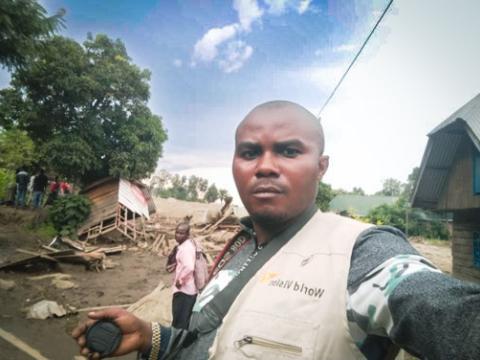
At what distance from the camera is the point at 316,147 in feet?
4.98

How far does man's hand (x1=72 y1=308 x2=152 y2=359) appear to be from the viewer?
4.14 ft

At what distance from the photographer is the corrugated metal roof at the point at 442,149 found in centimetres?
941

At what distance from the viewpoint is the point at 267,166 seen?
142 centimetres

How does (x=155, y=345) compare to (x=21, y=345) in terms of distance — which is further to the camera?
(x=21, y=345)

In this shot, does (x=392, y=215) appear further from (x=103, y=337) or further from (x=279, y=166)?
(x=103, y=337)

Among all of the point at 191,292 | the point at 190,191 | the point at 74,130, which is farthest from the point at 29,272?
the point at 190,191

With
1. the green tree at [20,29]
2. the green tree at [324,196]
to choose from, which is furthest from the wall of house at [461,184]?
the green tree at [324,196]

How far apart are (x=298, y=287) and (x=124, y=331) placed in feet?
3.10

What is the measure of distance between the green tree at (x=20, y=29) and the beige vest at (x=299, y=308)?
1124cm

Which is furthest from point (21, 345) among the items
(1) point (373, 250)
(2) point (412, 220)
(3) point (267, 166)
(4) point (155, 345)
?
(2) point (412, 220)

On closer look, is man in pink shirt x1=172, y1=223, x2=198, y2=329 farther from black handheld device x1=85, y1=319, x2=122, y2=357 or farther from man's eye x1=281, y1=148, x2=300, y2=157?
man's eye x1=281, y1=148, x2=300, y2=157

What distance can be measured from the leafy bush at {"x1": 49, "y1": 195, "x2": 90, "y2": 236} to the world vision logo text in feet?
56.3

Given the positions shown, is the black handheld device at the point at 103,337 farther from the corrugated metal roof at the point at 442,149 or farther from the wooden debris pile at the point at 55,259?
the corrugated metal roof at the point at 442,149

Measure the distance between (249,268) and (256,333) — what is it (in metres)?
0.40
